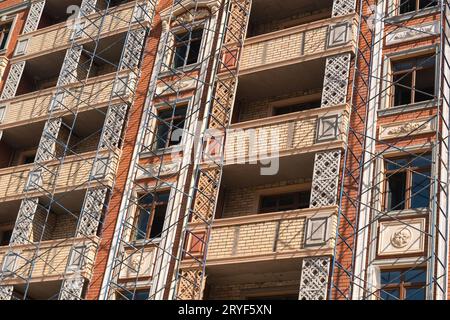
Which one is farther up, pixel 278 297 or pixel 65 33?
pixel 65 33

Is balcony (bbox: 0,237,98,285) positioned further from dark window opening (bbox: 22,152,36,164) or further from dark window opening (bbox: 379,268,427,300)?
dark window opening (bbox: 379,268,427,300)

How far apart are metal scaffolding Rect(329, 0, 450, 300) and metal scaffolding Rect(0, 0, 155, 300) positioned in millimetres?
7722

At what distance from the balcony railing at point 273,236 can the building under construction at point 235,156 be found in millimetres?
40

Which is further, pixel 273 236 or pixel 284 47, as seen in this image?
pixel 284 47

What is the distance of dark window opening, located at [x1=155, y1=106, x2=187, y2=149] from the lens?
82.8 feet

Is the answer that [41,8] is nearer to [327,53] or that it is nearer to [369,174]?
[327,53]

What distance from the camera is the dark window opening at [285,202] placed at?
23.1 meters

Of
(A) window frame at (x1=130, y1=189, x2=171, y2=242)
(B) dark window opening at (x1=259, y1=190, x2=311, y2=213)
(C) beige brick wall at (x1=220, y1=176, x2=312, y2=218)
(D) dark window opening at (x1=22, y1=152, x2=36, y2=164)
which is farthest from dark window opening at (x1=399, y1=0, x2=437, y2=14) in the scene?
(D) dark window opening at (x1=22, y1=152, x2=36, y2=164)

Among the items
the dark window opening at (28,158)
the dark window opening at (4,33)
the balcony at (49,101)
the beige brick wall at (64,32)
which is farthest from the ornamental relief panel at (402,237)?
the dark window opening at (4,33)

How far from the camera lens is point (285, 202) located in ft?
76.8

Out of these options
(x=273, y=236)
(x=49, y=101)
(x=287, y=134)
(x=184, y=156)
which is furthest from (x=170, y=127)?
(x=49, y=101)

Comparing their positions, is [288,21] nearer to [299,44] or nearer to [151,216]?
[299,44]

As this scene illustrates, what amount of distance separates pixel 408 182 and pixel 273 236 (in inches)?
141

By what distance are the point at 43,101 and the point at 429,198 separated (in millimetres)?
14630
